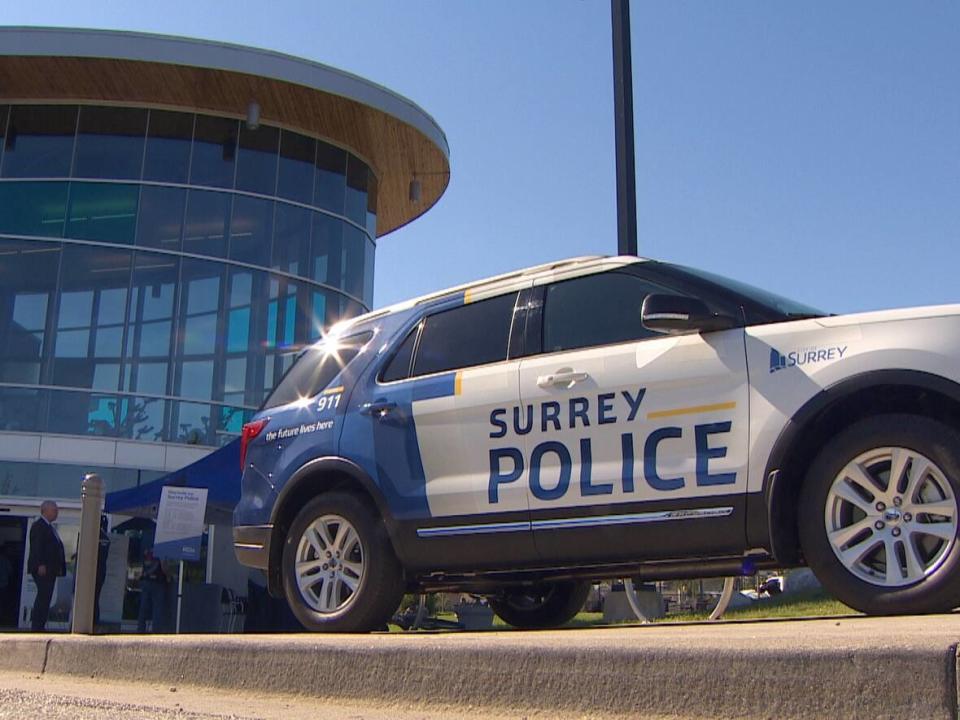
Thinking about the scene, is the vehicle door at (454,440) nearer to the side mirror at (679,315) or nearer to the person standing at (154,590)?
the side mirror at (679,315)

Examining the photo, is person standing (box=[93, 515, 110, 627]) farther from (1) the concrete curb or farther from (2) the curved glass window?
(1) the concrete curb

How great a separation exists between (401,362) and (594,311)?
49.9 inches

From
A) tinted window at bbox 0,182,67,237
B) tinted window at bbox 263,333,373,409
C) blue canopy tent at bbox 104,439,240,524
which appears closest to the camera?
tinted window at bbox 263,333,373,409

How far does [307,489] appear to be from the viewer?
21.1ft

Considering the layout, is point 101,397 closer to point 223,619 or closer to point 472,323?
point 223,619

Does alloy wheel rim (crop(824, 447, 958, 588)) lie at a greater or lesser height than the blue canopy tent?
lesser

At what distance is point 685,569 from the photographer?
16.8 feet

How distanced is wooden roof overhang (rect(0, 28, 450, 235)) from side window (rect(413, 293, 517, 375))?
14969mm

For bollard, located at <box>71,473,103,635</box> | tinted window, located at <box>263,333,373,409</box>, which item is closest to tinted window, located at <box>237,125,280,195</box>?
bollard, located at <box>71,473,103,635</box>

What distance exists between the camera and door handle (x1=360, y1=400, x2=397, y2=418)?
19.9 ft

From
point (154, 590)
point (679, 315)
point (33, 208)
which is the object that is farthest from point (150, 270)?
point (679, 315)

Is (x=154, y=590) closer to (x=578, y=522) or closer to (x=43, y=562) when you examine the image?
(x=43, y=562)

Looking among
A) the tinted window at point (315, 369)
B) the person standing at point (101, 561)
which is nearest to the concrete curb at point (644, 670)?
the tinted window at point (315, 369)

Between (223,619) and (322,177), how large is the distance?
934 centimetres
